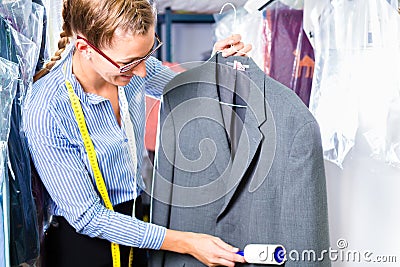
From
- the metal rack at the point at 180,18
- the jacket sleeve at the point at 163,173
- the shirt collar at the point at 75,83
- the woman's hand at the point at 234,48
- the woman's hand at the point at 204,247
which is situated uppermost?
the woman's hand at the point at 234,48

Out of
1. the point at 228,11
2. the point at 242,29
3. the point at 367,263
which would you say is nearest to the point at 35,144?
the point at 367,263

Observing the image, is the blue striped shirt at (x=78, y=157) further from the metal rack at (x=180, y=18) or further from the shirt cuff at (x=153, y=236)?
the metal rack at (x=180, y=18)

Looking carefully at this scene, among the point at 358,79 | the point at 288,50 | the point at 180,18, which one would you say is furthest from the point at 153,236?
the point at 180,18

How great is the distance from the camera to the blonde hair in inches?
44.1

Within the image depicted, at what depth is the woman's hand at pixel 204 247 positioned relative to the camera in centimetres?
122

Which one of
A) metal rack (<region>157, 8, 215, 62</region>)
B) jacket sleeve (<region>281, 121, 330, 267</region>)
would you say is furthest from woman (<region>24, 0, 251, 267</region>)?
metal rack (<region>157, 8, 215, 62</region>)

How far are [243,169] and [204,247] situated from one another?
7.1 inches

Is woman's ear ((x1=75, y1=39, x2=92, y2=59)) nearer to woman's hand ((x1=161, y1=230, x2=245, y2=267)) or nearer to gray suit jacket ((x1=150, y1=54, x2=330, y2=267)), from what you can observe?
gray suit jacket ((x1=150, y1=54, x2=330, y2=267))

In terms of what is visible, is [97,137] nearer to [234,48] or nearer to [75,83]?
[75,83]

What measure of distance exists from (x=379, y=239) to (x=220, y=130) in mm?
562

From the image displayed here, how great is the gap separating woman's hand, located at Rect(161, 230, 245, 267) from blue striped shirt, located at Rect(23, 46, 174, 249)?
3 cm

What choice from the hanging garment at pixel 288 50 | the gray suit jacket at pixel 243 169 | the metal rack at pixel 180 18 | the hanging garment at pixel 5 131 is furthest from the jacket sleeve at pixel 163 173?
the metal rack at pixel 180 18

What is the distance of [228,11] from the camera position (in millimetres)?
2527

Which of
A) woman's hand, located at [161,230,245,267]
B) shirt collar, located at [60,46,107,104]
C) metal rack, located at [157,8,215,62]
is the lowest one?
woman's hand, located at [161,230,245,267]
